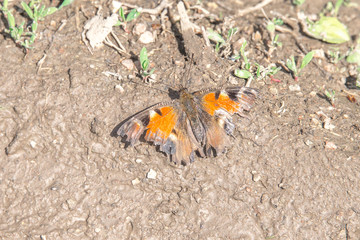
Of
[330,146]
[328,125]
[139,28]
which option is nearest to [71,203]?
[139,28]

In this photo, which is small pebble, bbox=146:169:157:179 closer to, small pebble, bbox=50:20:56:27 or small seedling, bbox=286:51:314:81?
small seedling, bbox=286:51:314:81

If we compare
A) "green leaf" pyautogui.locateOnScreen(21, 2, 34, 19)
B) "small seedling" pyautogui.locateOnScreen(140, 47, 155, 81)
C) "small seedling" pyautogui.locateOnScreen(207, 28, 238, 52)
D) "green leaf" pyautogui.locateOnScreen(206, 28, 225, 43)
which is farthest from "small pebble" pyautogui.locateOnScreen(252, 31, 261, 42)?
"green leaf" pyautogui.locateOnScreen(21, 2, 34, 19)

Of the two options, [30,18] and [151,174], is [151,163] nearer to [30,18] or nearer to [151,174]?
[151,174]

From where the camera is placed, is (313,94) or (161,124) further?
(313,94)

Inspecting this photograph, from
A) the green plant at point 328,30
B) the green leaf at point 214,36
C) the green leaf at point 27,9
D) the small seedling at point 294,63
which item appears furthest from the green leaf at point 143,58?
the green plant at point 328,30

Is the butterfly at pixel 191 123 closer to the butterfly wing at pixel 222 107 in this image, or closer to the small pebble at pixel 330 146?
the butterfly wing at pixel 222 107

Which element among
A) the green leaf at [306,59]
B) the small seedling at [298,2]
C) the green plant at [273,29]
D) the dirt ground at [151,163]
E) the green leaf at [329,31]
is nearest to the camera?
the dirt ground at [151,163]

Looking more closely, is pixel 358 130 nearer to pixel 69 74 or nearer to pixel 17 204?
pixel 69 74

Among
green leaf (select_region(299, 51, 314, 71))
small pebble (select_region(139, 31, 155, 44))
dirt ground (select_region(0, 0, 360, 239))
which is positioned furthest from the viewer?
small pebble (select_region(139, 31, 155, 44))
